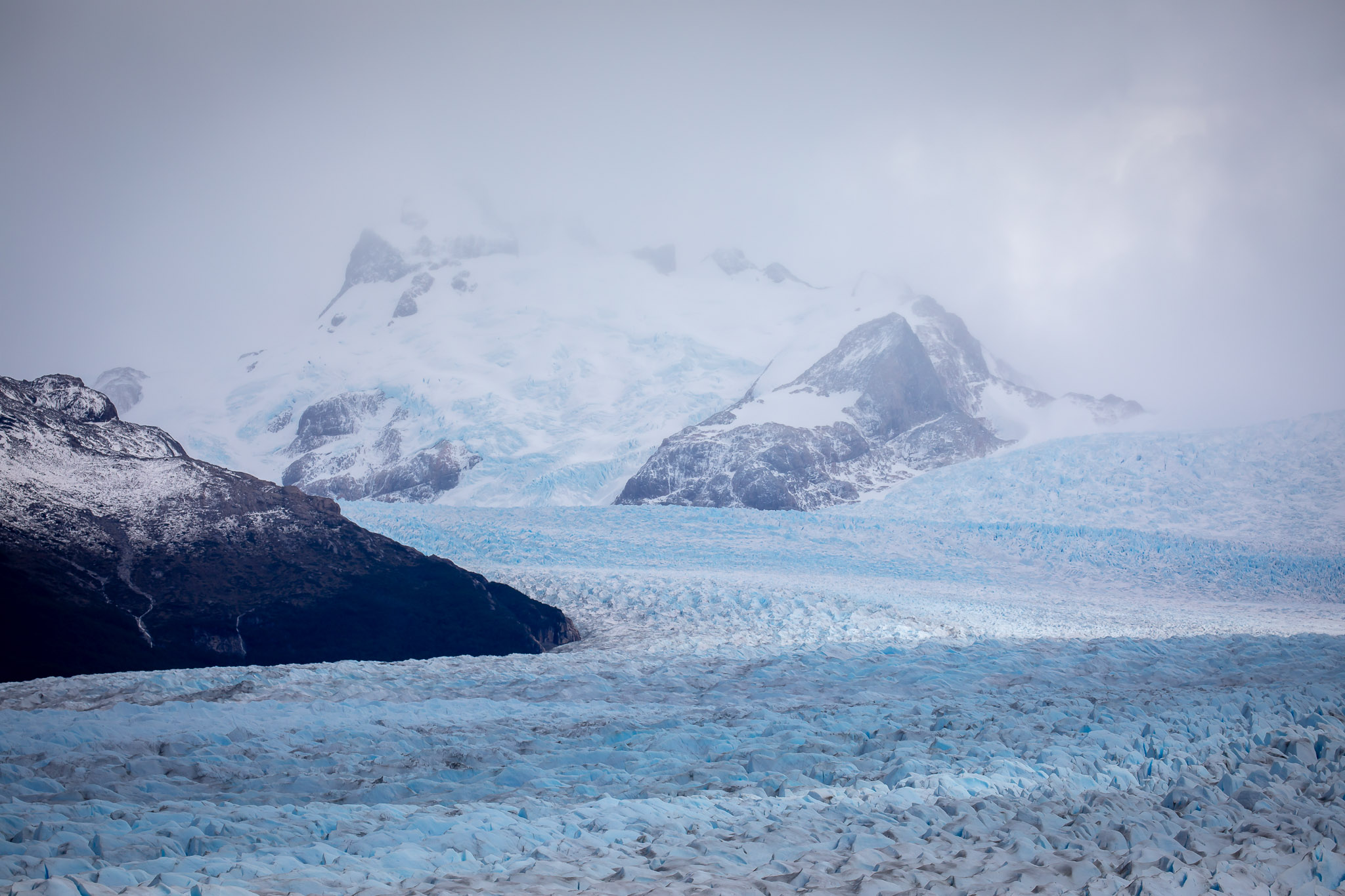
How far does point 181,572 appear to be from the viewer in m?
7.59

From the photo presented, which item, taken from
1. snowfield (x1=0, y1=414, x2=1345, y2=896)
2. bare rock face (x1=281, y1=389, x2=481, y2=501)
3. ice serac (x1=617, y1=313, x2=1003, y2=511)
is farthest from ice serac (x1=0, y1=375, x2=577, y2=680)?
bare rock face (x1=281, y1=389, x2=481, y2=501)

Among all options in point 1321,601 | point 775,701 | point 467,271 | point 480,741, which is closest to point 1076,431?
point 1321,601

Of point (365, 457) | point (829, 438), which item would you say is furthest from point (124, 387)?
point (829, 438)

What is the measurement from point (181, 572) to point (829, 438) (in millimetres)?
18884

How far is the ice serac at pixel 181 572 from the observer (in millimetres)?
6734

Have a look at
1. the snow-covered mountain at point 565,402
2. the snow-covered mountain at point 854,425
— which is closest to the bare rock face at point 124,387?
the snow-covered mountain at point 565,402

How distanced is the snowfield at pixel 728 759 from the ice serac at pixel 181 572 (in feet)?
2.54

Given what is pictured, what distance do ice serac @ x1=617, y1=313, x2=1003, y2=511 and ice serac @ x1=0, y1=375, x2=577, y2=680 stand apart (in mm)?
11788

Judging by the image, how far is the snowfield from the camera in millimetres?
3074

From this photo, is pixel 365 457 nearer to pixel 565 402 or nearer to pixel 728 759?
pixel 565 402

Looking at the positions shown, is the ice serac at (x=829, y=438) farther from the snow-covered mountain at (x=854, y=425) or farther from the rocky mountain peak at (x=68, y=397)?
the rocky mountain peak at (x=68, y=397)

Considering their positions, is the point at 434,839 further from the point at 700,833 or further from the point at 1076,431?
the point at 1076,431

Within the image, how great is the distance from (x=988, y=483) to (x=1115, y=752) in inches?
557

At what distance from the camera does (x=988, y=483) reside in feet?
58.8
